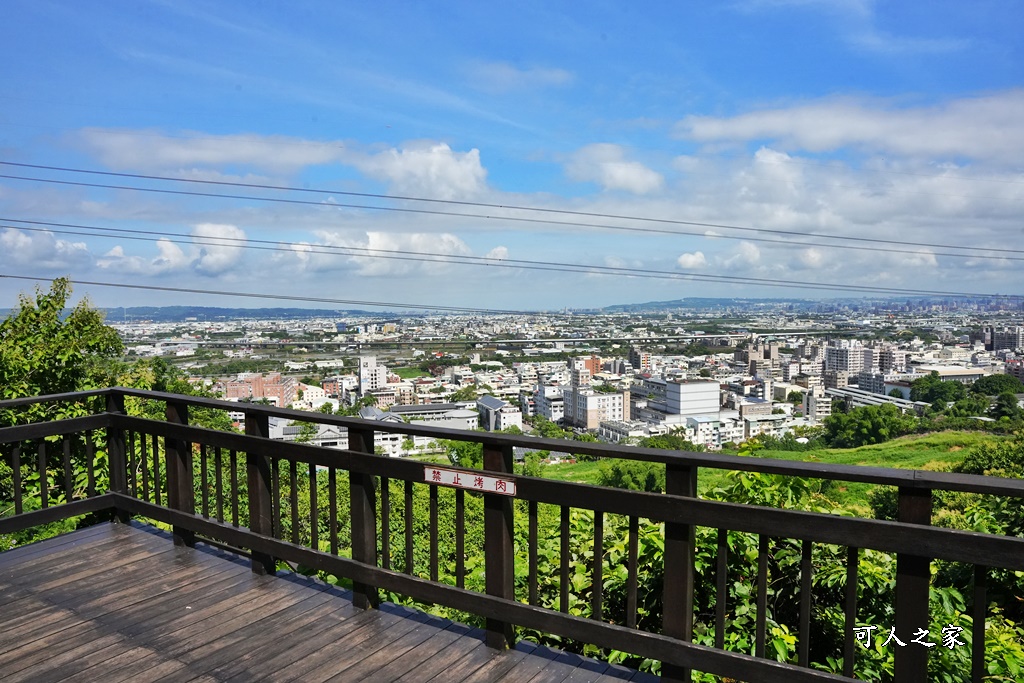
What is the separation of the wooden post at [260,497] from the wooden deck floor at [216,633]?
87 mm

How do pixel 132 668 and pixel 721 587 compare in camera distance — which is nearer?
pixel 721 587

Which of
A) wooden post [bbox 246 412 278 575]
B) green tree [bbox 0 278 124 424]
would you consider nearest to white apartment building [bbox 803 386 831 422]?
green tree [bbox 0 278 124 424]

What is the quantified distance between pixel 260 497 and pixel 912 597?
2920 millimetres

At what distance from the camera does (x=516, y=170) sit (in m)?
57.1

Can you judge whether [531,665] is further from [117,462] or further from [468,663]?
[117,462]

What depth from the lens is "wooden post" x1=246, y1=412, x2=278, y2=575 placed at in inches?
135

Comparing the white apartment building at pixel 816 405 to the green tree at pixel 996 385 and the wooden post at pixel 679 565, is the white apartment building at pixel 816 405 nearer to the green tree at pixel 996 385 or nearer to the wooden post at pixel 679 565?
the green tree at pixel 996 385

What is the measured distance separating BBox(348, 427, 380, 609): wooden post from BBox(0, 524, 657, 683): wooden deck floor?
0.07m

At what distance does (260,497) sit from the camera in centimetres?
349

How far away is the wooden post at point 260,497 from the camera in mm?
3439

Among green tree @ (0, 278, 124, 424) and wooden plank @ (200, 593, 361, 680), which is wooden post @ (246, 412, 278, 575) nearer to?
wooden plank @ (200, 593, 361, 680)

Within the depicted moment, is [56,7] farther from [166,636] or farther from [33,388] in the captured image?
[166,636]

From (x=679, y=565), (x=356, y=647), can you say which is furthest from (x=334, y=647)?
(x=679, y=565)

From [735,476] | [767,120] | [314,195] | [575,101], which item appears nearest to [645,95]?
[575,101]
